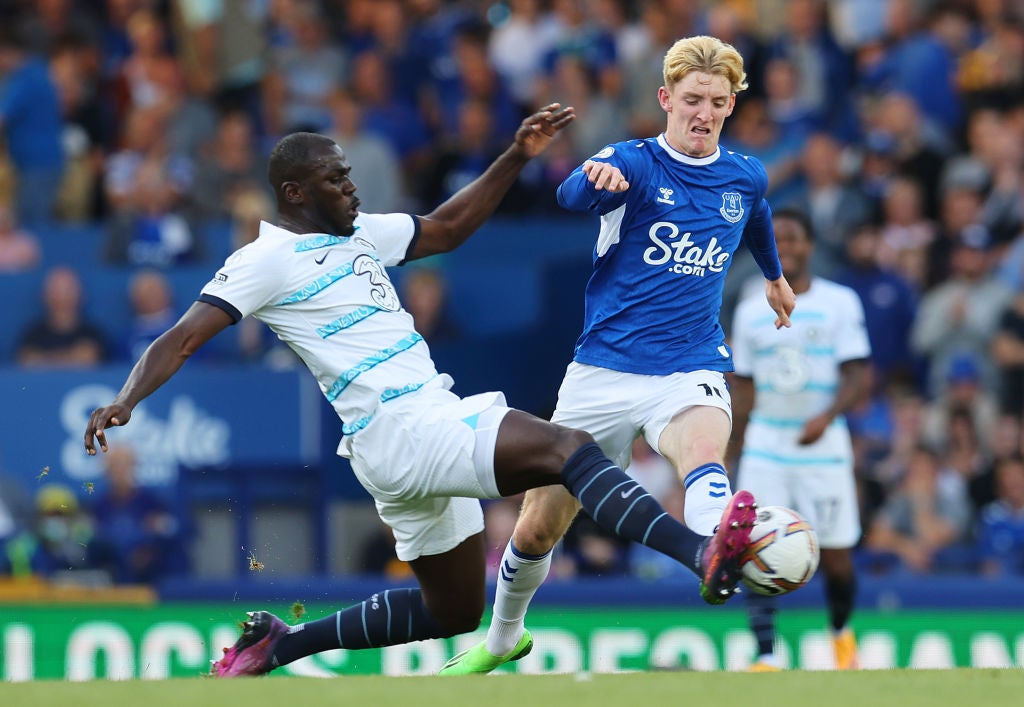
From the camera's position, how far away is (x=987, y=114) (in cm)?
1345

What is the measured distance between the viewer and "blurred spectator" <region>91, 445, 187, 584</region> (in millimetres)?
11891

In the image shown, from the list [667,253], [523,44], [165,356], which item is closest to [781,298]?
[667,253]

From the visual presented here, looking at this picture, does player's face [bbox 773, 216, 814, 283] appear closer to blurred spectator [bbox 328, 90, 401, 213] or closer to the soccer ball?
the soccer ball

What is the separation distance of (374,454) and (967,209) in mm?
7300

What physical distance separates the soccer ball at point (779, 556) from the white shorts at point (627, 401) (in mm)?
1129

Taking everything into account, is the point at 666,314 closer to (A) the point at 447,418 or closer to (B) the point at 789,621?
(A) the point at 447,418

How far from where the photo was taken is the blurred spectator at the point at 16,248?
14500 millimetres

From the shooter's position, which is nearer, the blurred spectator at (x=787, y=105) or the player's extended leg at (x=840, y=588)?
the player's extended leg at (x=840, y=588)

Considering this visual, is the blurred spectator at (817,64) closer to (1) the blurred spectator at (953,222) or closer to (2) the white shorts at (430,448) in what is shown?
(1) the blurred spectator at (953,222)

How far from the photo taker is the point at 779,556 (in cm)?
610

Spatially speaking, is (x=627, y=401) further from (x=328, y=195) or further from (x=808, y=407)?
(x=808, y=407)

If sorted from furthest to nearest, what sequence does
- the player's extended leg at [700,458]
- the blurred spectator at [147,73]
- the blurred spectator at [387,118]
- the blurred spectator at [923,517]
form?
the blurred spectator at [147,73] < the blurred spectator at [387,118] < the blurred spectator at [923,517] < the player's extended leg at [700,458]

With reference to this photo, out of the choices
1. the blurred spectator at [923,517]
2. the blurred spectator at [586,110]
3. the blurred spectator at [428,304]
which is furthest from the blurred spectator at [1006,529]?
the blurred spectator at [586,110]

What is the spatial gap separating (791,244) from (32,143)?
812 centimetres
